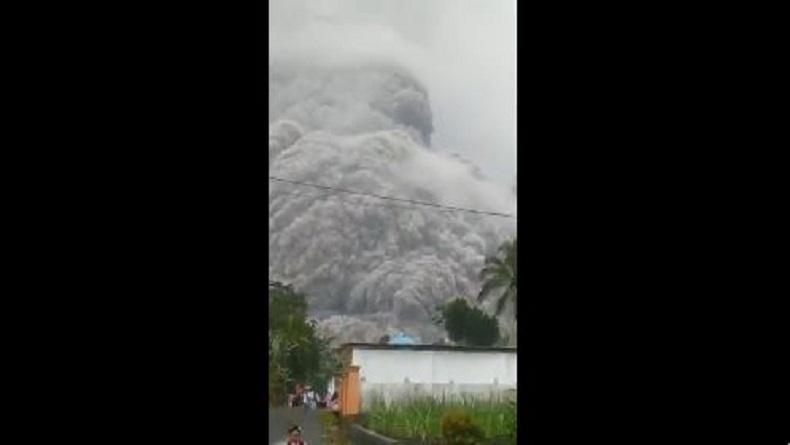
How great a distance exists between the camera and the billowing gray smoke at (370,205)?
9.73 ft

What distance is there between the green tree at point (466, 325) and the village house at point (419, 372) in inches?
1.0

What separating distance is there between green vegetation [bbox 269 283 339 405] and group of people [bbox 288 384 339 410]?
0.02 meters

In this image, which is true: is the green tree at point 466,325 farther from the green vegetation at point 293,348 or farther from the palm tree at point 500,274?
the green vegetation at point 293,348

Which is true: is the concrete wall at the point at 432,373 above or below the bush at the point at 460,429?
above

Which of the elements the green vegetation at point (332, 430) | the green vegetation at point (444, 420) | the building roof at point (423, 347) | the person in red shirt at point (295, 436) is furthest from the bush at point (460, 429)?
the person in red shirt at point (295, 436)

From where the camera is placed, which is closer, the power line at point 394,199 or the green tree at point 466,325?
the power line at point 394,199

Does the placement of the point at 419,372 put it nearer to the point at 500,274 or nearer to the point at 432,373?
the point at 432,373

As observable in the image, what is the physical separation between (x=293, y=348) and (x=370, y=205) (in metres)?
0.47

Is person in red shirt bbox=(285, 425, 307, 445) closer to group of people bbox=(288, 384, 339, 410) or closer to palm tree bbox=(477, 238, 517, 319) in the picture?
group of people bbox=(288, 384, 339, 410)

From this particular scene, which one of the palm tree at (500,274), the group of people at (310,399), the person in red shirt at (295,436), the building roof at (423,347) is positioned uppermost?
the palm tree at (500,274)
